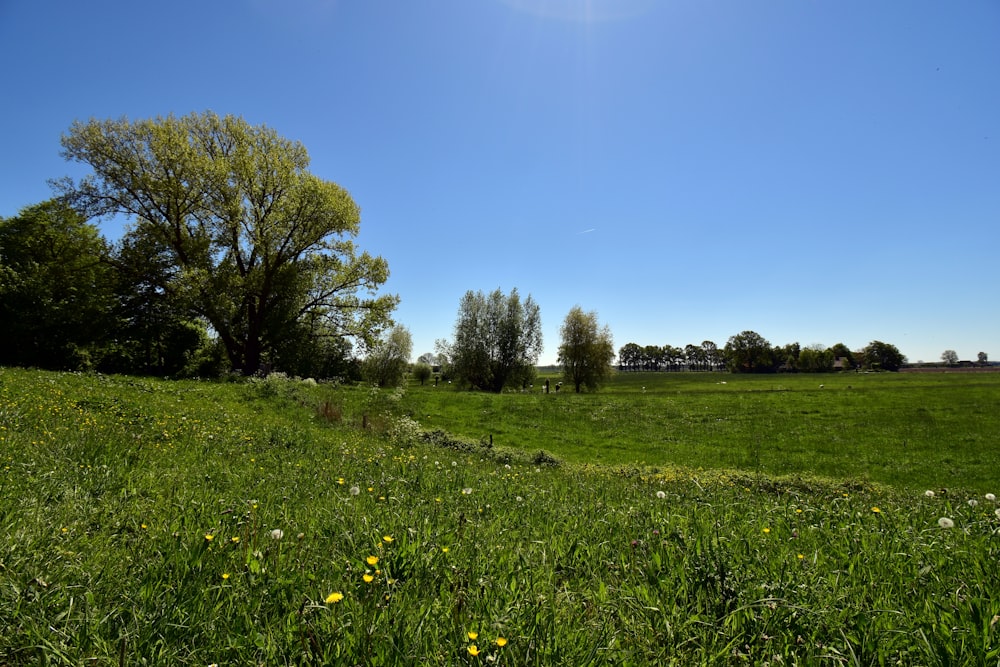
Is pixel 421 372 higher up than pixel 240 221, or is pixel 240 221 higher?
pixel 240 221

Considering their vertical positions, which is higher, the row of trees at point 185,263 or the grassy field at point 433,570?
the row of trees at point 185,263

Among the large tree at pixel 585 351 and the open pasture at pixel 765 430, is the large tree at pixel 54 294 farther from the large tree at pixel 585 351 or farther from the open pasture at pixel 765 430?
the large tree at pixel 585 351

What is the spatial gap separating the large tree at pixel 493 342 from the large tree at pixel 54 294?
34659 millimetres

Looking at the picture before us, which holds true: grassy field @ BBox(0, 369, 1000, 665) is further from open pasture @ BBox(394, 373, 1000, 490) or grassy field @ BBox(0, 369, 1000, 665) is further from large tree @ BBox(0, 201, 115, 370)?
large tree @ BBox(0, 201, 115, 370)

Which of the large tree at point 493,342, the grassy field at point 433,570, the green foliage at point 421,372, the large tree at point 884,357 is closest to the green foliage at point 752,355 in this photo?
the large tree at point 884,357

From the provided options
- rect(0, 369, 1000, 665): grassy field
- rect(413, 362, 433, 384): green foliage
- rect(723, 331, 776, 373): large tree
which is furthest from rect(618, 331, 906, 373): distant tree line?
rect(0, 369, 1000, 665): grassy field

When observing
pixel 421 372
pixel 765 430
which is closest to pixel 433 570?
pixel 765 430

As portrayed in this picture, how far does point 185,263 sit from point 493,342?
33.9m

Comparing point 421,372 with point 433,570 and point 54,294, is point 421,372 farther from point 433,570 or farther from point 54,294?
point 433,570

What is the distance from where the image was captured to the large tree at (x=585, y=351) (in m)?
56.2

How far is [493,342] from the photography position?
55062 mm

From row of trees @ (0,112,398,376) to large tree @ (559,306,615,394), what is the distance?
29.5m

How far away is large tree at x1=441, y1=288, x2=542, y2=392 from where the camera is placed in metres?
54.8

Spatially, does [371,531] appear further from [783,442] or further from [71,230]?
[71,230]
